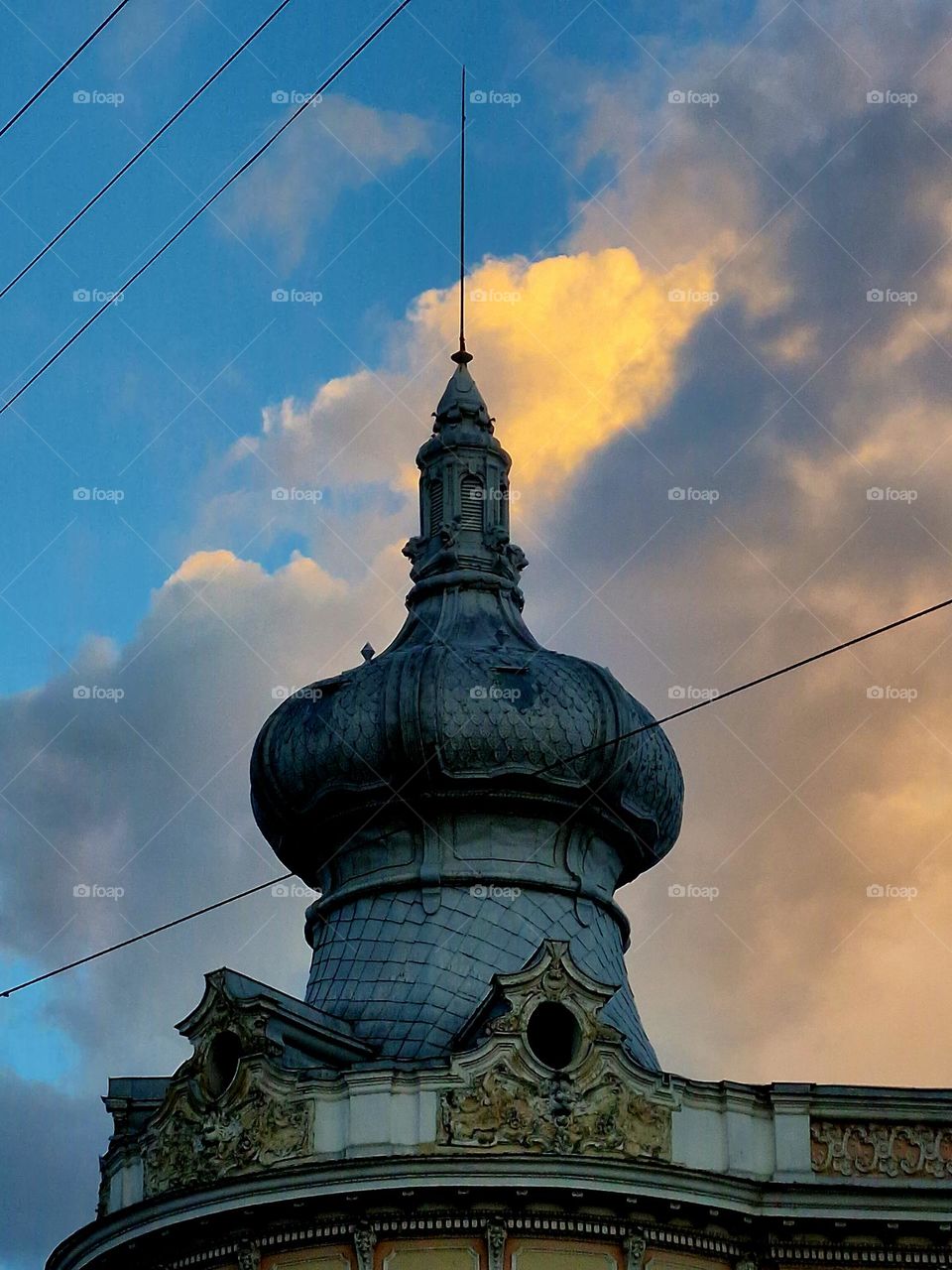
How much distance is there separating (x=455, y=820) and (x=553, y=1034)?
450 centimetres

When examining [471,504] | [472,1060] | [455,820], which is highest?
[471,504]

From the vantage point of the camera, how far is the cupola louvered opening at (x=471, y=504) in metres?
46.7

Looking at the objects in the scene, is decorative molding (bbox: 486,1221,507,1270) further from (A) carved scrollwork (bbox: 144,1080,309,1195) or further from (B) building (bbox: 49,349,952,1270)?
(A) carved scrollwork (bbox: 144,1080,309,1195)

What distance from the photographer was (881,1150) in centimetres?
3969

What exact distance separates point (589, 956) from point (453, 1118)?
5400 millimetres

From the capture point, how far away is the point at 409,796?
142 ft

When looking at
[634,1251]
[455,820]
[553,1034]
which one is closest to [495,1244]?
[634,1251]

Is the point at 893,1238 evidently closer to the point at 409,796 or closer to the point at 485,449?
the point at 409,796

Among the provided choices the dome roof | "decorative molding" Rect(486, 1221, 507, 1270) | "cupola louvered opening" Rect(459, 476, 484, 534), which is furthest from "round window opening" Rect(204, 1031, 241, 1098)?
"cupola louvered opening" Rect(459, 476, 484, 534)

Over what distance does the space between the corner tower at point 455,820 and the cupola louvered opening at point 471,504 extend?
2221 mm

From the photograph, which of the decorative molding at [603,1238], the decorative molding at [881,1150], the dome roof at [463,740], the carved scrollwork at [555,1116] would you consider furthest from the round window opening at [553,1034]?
the dome roof at [463,740]

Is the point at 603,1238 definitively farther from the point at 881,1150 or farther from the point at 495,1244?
the point at 881,1150

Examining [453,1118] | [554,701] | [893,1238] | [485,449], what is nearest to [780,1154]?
[893,1238]

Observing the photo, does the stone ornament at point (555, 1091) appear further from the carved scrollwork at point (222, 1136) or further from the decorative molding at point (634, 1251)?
the carved scrollwork at point (222, 1136)
